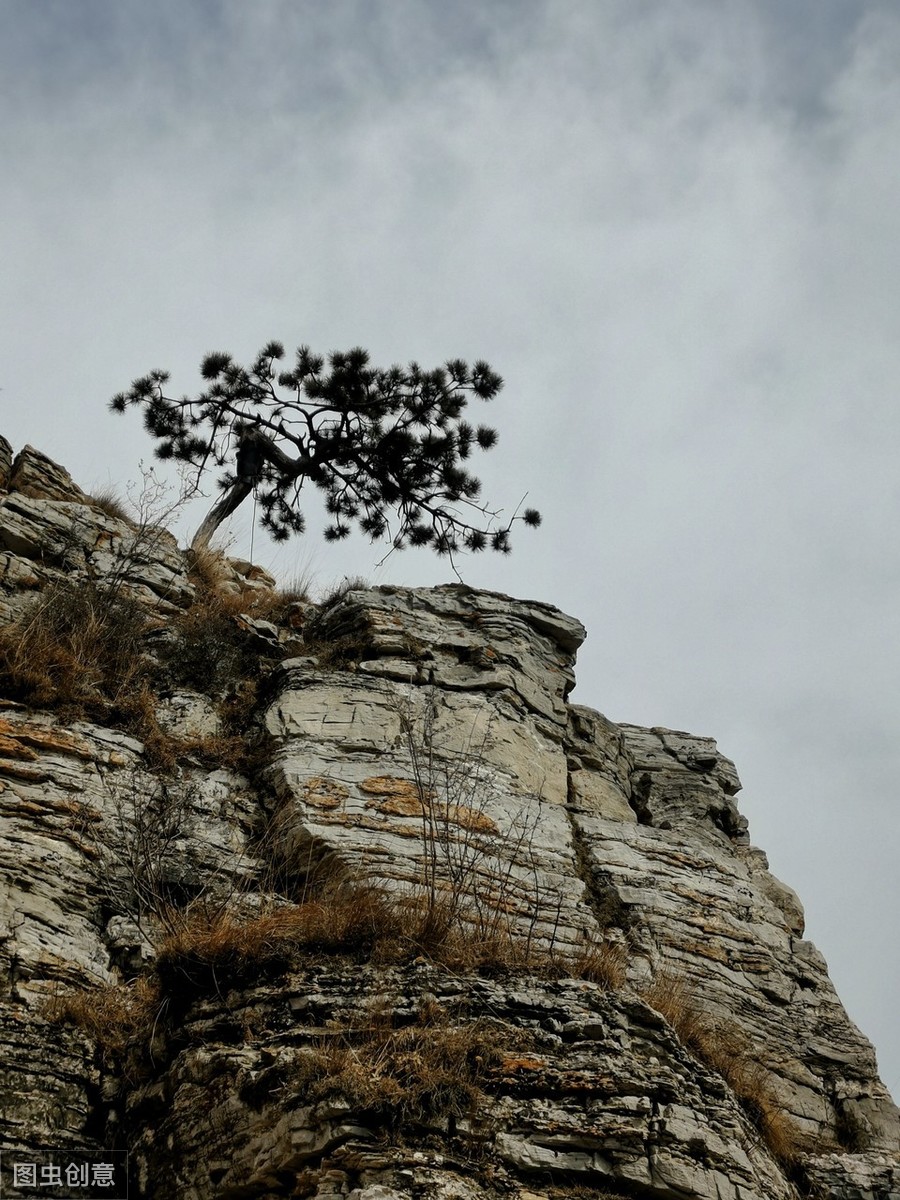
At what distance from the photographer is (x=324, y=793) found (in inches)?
337

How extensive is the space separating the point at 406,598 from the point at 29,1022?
19.2 feet

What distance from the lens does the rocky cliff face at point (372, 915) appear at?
5.61 m

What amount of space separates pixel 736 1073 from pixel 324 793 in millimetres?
3245

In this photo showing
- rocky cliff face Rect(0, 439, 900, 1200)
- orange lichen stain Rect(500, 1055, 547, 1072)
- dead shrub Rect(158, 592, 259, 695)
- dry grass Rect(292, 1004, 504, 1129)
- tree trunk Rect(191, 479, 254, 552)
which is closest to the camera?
dry grass Rect(292, 1004, 504, 1129)

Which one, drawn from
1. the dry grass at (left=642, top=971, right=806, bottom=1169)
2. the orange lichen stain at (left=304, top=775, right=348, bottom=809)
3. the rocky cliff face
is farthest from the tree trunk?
the dry grass at (left=642, top=971, right=806, bottom=1169)

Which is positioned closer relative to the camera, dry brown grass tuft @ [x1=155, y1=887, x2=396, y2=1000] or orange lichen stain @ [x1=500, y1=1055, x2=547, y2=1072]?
orange lichen stain @ [x1=500, y1=1055, x2=547, y2=1072]

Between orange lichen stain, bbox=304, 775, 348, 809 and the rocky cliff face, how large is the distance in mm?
20

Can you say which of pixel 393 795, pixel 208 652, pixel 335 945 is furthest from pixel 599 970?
pixel 208 652

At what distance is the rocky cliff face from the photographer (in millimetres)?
5605

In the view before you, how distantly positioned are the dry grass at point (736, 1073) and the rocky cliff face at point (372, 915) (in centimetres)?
3

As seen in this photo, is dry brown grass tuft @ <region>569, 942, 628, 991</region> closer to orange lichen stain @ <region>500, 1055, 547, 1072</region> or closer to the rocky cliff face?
the rocky cliff face

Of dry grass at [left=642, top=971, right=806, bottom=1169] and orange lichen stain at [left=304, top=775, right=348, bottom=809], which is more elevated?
orange lichen stain at [left=304, top=775, right=348, bottom=809]

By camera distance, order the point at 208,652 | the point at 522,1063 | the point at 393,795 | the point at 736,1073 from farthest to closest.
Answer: the point at 208,652 → the point at 393,795 → the point at 736,1073 → the point at 522,1063

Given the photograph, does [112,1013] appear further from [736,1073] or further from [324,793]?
[736,1073]
